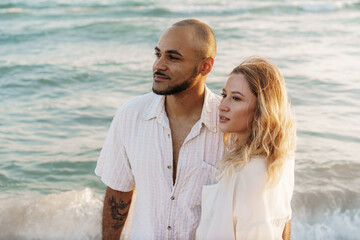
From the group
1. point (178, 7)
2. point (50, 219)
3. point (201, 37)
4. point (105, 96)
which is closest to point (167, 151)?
point (201, 37)

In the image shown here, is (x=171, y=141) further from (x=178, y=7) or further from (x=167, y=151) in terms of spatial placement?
(x=178, y=7)

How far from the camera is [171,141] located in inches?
111

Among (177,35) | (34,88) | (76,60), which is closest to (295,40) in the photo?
(76,60)

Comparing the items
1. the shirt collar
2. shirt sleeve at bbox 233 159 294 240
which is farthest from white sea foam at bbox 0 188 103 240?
shirt sleeve at bbox 233 159 294 240

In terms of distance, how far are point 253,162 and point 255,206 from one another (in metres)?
0.24

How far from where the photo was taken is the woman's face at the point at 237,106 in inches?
101

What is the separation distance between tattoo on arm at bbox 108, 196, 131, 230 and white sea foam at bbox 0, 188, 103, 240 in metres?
1.68

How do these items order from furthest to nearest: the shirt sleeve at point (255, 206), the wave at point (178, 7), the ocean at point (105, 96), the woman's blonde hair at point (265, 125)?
the wave at point (178, 7), the ocean at point (105, 96), the woman's blonde hair at point (265, 125), the shirt sleeve at point (255, 206)

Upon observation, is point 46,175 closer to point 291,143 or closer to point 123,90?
point 123,90

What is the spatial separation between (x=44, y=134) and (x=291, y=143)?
482cm

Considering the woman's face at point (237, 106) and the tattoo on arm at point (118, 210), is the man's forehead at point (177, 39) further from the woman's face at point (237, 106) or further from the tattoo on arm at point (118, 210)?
the tattoo on arm at point (118, 210)

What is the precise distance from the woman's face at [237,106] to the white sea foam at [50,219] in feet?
8.55

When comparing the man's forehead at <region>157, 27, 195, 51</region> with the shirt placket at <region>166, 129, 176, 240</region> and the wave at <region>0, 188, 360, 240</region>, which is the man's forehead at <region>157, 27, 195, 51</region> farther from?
the wave at <region>0, 188, 360, 240</region>

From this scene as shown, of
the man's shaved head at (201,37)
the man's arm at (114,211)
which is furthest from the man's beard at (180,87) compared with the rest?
the man's arm at (114,211)
